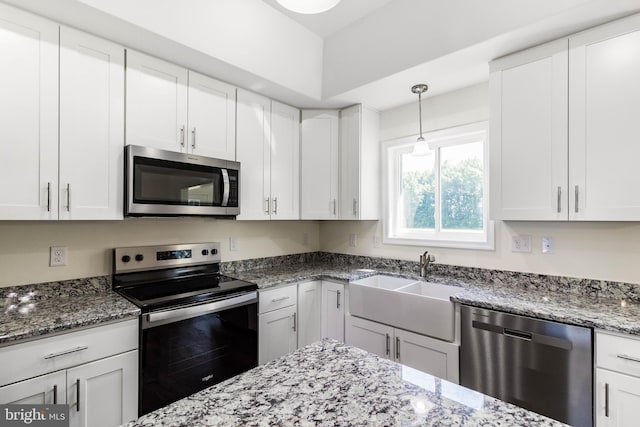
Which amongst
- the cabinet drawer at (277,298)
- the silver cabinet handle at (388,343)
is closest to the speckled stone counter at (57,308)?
the cabinet drawer at (277,298)

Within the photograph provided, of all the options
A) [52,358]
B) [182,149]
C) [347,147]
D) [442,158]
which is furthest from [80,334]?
[442,158]

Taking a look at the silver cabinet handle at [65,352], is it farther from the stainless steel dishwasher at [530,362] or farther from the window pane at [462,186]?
the window pane at [462,186]

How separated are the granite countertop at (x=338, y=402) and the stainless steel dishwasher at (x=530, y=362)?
1.04 m

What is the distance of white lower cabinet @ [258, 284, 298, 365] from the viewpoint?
229cm

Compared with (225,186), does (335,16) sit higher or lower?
higher

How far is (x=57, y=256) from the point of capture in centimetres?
192

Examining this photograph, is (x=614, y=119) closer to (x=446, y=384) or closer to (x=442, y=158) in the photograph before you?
(x=442, y=158)

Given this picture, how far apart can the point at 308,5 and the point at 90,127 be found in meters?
1.35

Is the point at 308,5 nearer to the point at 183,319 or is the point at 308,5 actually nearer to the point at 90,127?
the point at 90,127

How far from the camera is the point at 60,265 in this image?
193 centimetres

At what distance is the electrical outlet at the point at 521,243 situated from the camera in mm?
2195

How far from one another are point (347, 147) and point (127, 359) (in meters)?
2.17

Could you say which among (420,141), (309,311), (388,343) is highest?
(420,141)

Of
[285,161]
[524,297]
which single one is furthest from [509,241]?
[285,161]
